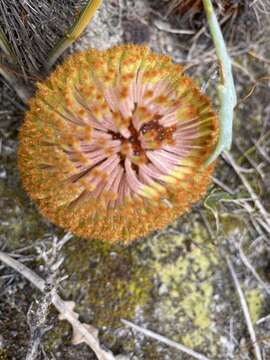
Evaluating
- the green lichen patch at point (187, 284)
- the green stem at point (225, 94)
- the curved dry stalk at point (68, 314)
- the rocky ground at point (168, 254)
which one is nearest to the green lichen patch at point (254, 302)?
the rocky ground at point (168, 254)

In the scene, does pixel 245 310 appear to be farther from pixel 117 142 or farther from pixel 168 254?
pixel 117 142

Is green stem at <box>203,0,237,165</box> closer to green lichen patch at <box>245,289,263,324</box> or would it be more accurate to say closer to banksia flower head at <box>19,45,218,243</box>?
banksia flower head at <box>19,45,218,243</box>

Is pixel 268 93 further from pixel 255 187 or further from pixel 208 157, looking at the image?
pixel 208 157

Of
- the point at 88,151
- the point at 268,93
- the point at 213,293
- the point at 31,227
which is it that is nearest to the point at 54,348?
the point at 31,227

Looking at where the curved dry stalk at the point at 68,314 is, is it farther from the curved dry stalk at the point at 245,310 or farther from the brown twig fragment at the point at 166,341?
the curved dry stalk at the point at 245,310

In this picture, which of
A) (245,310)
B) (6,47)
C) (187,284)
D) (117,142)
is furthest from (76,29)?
(245,310)

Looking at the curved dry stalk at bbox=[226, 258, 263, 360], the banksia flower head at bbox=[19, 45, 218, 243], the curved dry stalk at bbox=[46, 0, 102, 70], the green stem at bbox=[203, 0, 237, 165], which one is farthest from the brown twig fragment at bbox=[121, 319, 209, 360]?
the curved dry stalk at bbox=[46, 0, 102, 70]

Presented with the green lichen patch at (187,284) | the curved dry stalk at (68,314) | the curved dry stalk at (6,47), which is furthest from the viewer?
the green lichen patch at (187,284)
